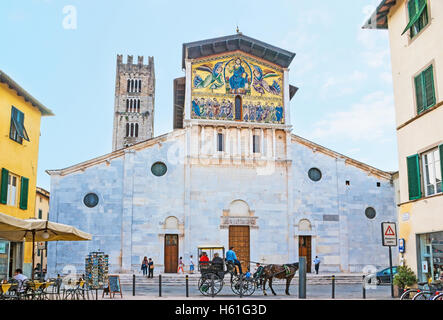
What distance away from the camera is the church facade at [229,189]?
29844 millimetres

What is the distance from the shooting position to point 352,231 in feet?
105

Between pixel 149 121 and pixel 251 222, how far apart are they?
153ft

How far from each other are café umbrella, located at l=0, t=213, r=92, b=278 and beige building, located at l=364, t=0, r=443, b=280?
10726mm

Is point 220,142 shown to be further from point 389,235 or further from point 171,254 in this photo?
point 389,235

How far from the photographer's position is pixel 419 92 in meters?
15.4

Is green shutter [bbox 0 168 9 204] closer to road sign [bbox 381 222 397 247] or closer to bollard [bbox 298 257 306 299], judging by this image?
bollard [bbox 298 257 306 299]

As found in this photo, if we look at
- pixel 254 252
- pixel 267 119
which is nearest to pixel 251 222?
pixel 254 252

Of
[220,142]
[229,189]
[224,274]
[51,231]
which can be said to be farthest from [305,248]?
[51,231]

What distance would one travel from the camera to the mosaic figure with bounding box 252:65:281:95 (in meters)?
33.1

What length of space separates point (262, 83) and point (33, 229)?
22492 mm

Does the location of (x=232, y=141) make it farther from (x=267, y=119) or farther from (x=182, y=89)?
(x=182, y=89)

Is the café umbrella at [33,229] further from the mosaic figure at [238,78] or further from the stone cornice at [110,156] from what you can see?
the mosaic figure at [238,78]
